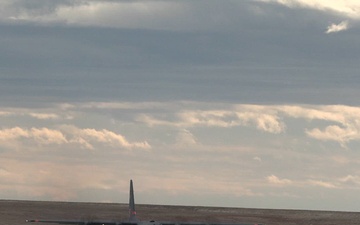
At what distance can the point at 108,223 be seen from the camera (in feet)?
330

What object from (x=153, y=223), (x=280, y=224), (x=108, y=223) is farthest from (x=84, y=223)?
(x=280, y=224)

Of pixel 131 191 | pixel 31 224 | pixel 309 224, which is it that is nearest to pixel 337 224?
pixel 309 224

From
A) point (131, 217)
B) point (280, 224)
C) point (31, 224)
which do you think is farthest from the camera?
point (280, 224)

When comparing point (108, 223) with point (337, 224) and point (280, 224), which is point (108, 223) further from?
point (337, 224)

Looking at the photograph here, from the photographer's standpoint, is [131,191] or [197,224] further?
[131,191]

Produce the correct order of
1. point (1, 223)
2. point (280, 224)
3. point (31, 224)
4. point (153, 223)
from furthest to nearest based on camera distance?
point (280, 224) < point (31, 224) < point (1, 223) < point (153, 223)

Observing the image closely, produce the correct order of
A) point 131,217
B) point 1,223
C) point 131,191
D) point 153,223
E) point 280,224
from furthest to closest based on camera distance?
point 280,224
point 1,223
point 131,191
point 131,217
point 153,223

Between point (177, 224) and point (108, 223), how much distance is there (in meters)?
9.45

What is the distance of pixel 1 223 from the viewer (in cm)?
15350

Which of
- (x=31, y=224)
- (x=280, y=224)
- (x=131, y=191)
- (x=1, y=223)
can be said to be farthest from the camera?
(x=280, y=224)

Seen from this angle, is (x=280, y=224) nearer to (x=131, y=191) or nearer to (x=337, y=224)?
(x=337, y=224)

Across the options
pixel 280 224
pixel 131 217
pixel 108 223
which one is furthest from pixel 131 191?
pixel 280 224

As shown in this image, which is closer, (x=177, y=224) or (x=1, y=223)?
(x=177, y=224)

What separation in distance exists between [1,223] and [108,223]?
60.0 meters
